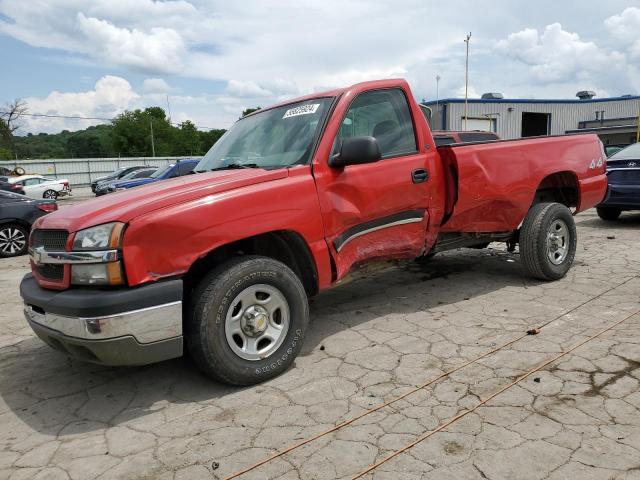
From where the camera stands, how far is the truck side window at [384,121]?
3.97m

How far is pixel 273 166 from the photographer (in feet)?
12.0

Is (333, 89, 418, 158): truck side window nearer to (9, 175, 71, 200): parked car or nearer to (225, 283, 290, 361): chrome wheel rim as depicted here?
(225, 283, 290, 361): chrome wheel rim

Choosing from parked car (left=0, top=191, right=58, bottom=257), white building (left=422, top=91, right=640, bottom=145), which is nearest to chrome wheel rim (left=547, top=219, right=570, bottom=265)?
parked car (left=0, top=191, right=58, bottom=257)

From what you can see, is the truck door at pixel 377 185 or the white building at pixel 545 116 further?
the white building at pixel 545 116

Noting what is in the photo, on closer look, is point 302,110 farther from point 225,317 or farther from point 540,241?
point 540,241

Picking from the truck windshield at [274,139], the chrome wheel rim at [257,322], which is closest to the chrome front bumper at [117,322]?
the chrome wheel rim at [257,322]

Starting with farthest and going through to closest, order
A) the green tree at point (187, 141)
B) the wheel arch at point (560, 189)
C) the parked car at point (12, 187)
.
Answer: the green tree at point (187, 141) < the parked car at point (12, 187) < the wheel arch at point (560, 189)

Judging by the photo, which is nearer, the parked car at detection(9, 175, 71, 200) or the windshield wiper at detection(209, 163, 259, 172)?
the windshield wiper at detection(209, 163, 259, 172)

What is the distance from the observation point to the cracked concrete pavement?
2.39m

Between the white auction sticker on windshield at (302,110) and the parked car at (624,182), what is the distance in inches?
257

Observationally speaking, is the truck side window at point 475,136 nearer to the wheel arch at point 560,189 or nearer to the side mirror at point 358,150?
the wheel arch at point 560,189

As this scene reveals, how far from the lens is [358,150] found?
347 cm

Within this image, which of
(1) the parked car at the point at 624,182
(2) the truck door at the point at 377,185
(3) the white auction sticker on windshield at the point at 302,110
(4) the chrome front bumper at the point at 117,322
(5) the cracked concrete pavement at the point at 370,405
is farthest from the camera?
(1) the parked car at the point at 624,182

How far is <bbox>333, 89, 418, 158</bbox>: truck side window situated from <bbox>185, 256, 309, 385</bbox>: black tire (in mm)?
1300
